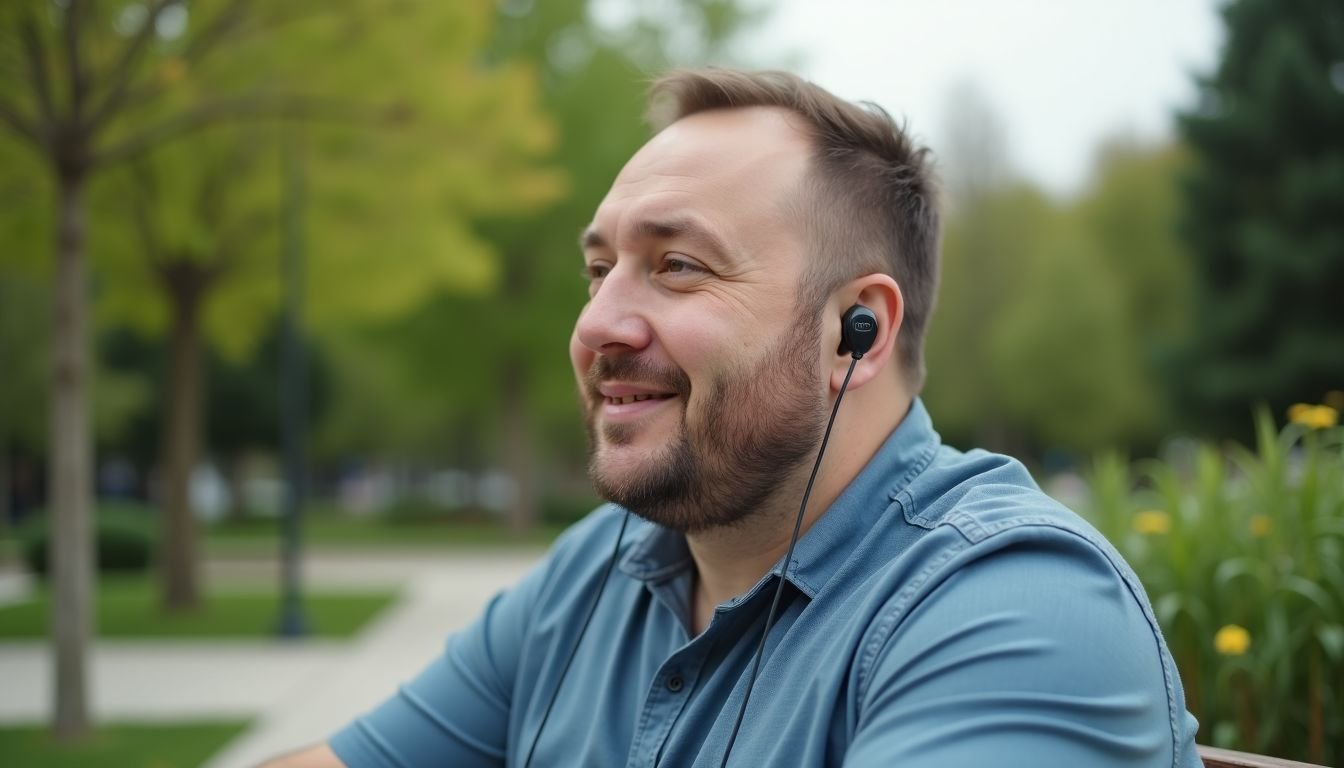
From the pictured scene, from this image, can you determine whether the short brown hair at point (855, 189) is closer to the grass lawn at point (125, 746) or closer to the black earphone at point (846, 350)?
the black earphone at point (846, 350)

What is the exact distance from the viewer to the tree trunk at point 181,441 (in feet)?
43.8

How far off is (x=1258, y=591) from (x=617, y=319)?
2.45 meters

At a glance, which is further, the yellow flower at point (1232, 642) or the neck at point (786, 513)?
the yellow flower at point (1232, 642)

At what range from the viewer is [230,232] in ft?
43.0

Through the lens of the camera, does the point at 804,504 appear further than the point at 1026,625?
Yes

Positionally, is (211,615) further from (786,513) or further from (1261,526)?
(786,513)

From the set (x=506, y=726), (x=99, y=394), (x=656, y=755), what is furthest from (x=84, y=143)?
(x=99, y=394)

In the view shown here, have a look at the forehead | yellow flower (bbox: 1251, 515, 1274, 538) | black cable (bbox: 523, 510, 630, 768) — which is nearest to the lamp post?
yellow flower (bbox: 1251, 515, 1274, 538)

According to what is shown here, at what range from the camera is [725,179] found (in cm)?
191

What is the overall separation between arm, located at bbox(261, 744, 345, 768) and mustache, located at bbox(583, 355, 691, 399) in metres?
0.90

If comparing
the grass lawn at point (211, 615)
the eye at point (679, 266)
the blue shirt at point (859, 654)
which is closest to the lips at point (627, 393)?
the eye at point (679, 266)

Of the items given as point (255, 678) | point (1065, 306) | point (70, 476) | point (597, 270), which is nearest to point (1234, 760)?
point (597, 270)

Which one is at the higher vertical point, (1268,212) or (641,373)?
(1268,212)

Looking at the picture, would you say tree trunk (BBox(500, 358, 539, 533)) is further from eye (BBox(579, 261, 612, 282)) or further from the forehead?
the forehead
